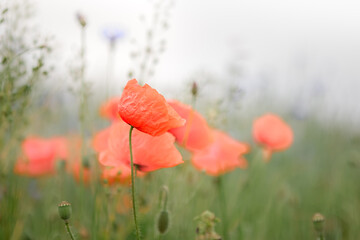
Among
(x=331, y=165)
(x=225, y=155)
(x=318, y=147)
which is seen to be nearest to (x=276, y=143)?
(x=225, y=155)

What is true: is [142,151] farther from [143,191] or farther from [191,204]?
[191,204]

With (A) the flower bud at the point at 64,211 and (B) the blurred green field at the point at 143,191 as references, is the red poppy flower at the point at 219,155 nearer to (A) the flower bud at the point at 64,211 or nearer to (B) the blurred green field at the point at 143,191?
(B) the blurred green field at the point at 143,191

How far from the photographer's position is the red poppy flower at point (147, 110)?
86cm

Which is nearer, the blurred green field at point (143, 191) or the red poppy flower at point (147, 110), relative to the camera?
the red poppy flower at point (147, 110)

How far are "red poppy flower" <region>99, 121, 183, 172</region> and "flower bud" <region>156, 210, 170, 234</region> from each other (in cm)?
13

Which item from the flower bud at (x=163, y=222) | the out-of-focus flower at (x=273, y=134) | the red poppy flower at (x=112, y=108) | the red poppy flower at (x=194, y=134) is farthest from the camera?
the out-of-focus flower at (x=273, y=134)

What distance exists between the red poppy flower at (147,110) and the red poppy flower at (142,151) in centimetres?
8

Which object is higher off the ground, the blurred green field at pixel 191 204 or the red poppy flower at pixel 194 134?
the red poppy flower at pixel 194 134

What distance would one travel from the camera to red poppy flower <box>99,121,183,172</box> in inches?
37.5

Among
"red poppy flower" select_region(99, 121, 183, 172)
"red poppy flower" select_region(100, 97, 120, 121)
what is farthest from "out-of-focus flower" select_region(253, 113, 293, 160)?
"red poppy flower" select_region(99, 121, 183, 172)

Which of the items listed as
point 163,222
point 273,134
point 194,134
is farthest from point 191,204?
point 163,222

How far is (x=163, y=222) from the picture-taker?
1.05 meters

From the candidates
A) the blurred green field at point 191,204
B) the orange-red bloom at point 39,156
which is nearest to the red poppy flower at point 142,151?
the blurred green field at point 191,204

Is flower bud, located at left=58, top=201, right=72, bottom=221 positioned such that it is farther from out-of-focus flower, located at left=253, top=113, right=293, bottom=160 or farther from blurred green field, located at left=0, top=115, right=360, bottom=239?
out-of-focus flower, located at left=253, top=113, right=293, bottom=160
